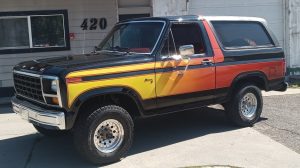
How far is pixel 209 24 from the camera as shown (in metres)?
7.50

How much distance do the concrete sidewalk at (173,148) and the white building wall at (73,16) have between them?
Result: 4.23 metres

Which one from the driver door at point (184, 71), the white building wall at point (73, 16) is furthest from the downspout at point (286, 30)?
the driver door at point (184, 71)

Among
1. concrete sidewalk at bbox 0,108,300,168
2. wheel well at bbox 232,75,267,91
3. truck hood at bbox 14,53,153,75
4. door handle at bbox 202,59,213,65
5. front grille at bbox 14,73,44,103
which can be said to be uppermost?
truck hood at bbox 14,53,153,75

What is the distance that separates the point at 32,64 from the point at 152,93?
5.85 ft

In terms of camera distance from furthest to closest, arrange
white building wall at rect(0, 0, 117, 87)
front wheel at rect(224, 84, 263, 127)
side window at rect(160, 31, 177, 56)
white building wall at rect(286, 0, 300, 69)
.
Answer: white building wall at rect(286, 0, 300, 69)
white building wall at rect(0, 0, 117, 87)
front wheel at rect(224, 84, 263, 127)
side window at rect(160, 31, 177, 56)

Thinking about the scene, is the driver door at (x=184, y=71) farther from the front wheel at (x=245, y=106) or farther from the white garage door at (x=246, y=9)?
the white garage door at (x=246, y=9)

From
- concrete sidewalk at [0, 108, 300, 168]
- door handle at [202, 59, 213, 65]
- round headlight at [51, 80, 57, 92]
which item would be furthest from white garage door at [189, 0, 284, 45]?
round headlight at [51, 80, 57, 92]

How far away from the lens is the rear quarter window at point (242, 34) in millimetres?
7680

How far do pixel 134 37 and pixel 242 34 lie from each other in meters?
2.08

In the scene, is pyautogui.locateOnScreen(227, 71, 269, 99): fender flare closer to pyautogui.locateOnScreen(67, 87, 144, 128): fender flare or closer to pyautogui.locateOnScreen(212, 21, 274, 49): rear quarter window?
pyautogui.locateOnScreen(212, 21, 274, 49): rear quarter window

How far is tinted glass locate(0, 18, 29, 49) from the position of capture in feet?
40.8

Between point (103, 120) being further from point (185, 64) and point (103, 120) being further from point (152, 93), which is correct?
point (185, 64)

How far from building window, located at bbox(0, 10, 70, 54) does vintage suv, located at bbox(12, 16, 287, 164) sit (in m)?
5.37

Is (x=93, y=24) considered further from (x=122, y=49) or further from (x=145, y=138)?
(x=145, y=138)
